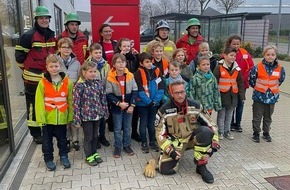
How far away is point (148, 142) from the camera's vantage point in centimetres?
483

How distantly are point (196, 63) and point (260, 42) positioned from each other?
48.4ft

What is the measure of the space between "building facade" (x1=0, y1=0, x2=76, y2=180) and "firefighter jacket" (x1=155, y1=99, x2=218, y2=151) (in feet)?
6.34

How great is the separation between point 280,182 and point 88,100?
2.45 m

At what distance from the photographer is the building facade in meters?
3.98

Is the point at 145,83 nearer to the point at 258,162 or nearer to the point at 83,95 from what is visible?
the point at 83,95

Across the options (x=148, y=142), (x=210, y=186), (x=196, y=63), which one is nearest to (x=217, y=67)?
(x=196, y=63)

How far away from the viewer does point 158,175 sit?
149 inches

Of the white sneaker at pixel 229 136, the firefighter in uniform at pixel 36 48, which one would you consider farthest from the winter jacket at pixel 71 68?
the white sneaker at pixel 229 136

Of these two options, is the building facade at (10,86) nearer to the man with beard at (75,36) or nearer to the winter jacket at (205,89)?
the man with beard at (75,36)

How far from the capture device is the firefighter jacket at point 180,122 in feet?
12.6

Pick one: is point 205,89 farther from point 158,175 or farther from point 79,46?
point 79,46

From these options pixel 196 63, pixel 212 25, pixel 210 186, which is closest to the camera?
pixel 210 186

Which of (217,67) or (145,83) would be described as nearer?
(145,83)

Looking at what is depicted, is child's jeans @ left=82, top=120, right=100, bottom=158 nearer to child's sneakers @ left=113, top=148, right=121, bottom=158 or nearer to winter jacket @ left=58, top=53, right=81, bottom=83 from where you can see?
child's sneakers @ left=113, top=148, right=121, bottom=158
